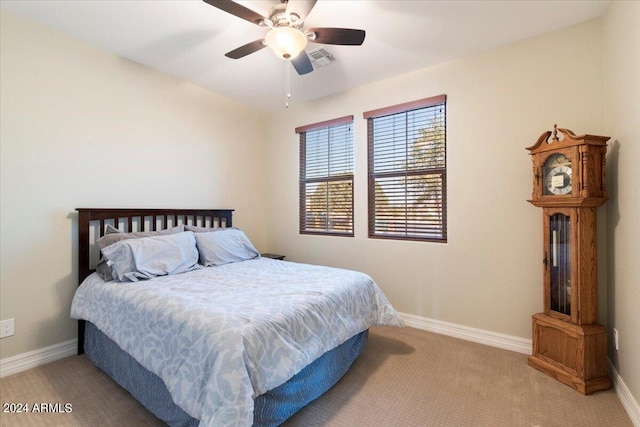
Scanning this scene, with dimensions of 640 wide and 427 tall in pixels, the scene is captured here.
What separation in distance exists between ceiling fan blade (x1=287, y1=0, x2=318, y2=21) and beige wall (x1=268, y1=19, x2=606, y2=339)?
1633 mm

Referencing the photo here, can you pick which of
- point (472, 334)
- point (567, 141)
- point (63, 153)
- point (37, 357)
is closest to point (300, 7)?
point (567, 141)

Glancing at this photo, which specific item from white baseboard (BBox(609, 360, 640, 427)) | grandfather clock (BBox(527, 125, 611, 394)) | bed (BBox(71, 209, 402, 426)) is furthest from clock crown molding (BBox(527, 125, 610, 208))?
bed (BBox(71, 209, 402, 426))

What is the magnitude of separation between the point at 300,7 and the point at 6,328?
3019 millimetres

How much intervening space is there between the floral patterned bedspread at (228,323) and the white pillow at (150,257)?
4.2 inches

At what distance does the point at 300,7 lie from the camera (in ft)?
5.85

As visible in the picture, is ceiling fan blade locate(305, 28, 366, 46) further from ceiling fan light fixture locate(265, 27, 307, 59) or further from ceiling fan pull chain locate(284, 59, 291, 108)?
ceiling fan pull chain locate(284, 59, 291, 108)

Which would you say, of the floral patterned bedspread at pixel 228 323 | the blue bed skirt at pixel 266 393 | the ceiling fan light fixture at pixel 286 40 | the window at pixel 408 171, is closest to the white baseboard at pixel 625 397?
the floral patterned bedspread at pixel 228 323

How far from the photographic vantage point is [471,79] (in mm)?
2766

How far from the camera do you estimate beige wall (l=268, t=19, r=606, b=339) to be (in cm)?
235

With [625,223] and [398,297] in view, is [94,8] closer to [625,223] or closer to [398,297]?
[398,297]

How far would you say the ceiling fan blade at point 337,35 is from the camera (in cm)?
189

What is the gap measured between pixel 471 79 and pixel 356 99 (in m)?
1.20

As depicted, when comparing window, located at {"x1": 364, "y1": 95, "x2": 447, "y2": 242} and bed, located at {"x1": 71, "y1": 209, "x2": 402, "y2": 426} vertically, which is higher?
window, located at {"x1": 364, "y1": 95, "x2": 447, "y2": 242}

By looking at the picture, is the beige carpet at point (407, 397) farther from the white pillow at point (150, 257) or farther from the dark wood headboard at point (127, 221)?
the white pillow at point (150, 257)
